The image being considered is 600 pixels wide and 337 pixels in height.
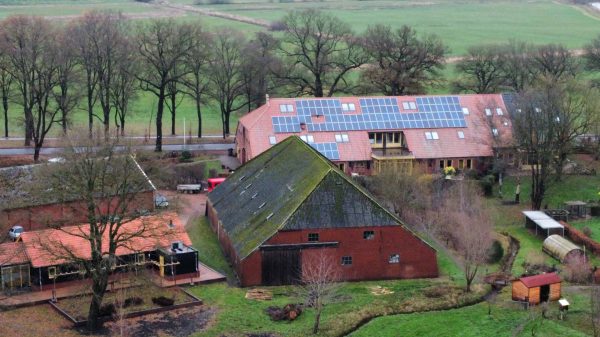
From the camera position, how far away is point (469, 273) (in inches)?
2153

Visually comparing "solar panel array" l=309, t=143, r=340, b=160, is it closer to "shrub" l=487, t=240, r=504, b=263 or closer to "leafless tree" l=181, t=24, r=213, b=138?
"shrub" l=487, t=240, r=504, b=263

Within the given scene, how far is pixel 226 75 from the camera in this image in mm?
97812

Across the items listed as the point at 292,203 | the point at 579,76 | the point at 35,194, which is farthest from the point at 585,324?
the point at 579,76

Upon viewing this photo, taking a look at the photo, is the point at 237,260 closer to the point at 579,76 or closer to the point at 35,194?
the point at 35,194

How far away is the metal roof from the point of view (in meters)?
64.4

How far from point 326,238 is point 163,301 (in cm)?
1075

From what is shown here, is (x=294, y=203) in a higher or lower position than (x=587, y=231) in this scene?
higher

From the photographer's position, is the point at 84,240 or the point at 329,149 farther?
the point at 329,149

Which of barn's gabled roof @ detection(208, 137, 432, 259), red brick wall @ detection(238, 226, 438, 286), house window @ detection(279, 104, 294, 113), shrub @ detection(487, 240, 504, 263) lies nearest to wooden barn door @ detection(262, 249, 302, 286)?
red brick wall @ detection(238, 226, 438, 286)

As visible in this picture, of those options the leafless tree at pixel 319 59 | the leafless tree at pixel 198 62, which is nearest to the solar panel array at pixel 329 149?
the leafless tree at pixel 319 59

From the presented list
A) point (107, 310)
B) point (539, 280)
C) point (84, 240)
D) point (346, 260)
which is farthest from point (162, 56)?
point (539, 280)

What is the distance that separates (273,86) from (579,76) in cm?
3238

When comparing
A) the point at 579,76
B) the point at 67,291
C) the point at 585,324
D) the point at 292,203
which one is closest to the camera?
the point at 585,324

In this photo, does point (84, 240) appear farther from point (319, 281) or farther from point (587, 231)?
point (587, 231)
